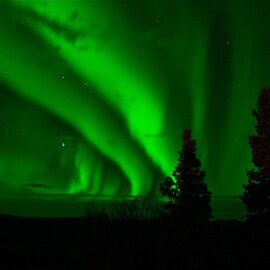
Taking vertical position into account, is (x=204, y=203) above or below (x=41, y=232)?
above

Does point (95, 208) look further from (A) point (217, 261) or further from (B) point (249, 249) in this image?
(A) point (217, 261)

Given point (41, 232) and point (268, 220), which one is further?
point (41, 232)

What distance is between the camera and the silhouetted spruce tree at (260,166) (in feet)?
106

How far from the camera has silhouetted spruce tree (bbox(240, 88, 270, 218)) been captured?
32.2m

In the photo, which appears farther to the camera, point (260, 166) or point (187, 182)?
point (260, 166)

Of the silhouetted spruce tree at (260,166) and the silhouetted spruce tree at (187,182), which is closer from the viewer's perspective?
the silhouetted spruce tree at (187,182)

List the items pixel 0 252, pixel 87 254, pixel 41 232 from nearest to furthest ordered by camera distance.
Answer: pixel 87 254 < pixel 0 252 < pixel 41 232

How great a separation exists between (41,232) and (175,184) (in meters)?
55.0

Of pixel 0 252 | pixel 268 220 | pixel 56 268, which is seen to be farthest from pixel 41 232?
pixel 268 220

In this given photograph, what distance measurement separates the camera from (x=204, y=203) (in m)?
23.4

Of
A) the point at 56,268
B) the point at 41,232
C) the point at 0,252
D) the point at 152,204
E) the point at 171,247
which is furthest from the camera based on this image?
the point at 41,232

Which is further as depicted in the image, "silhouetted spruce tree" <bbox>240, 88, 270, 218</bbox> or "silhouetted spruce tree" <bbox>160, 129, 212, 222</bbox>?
"silhouetted spruce tree" <bbox>240, 88, 270, 218</bbox>

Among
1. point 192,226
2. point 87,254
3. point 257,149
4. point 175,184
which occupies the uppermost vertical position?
point 257,149

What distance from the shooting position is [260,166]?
32500 mm
